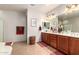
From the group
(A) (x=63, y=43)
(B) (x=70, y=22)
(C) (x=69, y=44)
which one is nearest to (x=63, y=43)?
(A) (x=63, y=43)

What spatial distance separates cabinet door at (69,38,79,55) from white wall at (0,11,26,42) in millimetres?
6148

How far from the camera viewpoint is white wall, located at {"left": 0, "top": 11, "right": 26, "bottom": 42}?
9836 millimetres

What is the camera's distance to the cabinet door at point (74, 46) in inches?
158

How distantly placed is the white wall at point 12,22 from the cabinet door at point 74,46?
20.2 feet

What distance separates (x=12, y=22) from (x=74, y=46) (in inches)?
262

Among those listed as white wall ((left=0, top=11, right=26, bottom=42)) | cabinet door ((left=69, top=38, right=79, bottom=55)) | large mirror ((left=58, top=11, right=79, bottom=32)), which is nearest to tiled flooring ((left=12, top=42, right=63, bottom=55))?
cabinet door ((left=69, top=38, right=79, bottom=55))

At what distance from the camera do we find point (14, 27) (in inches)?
389

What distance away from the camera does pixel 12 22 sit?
9.87m

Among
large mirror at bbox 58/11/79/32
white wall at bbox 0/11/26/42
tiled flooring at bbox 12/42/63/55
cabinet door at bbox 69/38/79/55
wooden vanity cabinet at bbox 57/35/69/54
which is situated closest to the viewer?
cabinet door at bbox 69/38/79/55

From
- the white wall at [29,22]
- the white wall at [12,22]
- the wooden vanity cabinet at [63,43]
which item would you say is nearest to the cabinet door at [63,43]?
the wooden vanity cabinet at [63,43]

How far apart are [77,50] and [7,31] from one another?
6873mm

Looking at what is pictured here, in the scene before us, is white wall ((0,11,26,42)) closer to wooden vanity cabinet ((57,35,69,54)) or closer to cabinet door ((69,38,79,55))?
wooden vanity cabinet ((57,35,69,54))

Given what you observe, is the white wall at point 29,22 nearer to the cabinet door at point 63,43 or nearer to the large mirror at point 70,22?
the large mirror at point 70,22
